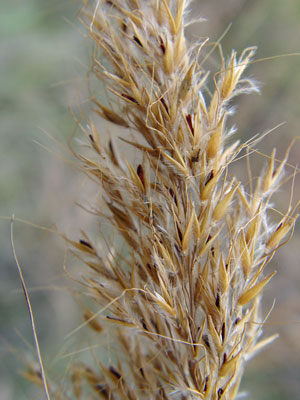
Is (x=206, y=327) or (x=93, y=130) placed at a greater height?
(x=93, y=130)

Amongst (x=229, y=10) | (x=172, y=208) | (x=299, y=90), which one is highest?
(x=229, y=10)

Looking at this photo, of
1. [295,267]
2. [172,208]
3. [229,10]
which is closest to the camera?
[172,208]

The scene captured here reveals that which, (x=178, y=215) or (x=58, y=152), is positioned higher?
(x=58, y=152)

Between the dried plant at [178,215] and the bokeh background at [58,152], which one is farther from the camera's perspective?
the bokeh background at [58,152]

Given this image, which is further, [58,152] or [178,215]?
[58,152]

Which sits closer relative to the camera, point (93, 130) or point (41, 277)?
point (93, 130)

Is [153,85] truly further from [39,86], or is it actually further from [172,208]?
[39,86]

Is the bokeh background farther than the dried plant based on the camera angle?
Yes

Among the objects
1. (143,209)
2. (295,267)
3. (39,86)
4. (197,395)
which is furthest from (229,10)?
(197,395)
